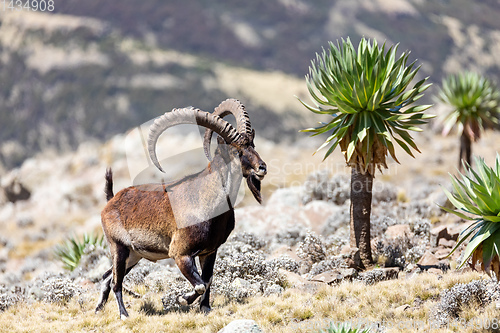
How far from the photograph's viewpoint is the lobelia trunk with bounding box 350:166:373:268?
11648 mm

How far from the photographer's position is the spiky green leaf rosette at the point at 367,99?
1079cm

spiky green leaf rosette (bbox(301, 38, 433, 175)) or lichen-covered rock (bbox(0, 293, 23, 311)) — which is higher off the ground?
spiky green leaf rosette (bbox(301, 38, 433, 175))

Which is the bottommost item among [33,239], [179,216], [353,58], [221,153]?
[33,239]

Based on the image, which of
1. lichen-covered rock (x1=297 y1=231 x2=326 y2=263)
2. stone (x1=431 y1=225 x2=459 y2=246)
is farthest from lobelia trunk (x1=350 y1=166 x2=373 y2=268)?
stone (x1=431 y1=225 x2=459 y2=246)

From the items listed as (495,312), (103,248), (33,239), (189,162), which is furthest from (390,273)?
(33,239)

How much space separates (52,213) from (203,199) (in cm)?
2806

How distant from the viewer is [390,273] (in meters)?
10.8

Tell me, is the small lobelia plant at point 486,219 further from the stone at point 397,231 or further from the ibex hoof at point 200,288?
the stone at point 397,231

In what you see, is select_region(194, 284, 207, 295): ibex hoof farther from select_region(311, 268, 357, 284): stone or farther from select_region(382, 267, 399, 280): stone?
select_region(382, 267, 399, 280): stone

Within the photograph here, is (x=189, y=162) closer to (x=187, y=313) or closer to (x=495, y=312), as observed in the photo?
(x=187, y=313)

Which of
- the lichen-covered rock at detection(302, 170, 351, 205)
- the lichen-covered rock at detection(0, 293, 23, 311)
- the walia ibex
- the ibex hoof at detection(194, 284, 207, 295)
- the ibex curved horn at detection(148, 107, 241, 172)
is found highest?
the ibex curved horn at detection(148, 107, 241, 172)

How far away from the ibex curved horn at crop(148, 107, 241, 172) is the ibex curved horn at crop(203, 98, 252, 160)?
14 cm

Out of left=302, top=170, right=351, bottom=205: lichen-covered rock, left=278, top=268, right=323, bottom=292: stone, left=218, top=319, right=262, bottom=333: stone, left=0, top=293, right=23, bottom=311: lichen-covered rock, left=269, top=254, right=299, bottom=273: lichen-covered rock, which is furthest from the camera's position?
left=302, top=170, right=351, bottom=205: lichen-covered rock

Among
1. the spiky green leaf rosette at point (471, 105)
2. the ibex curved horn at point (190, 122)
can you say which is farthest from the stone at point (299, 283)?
the spiky green leaf rosette at point (471, 105)
